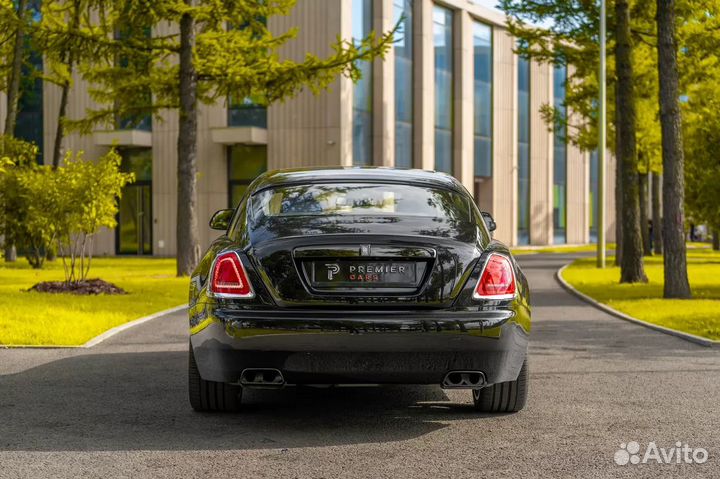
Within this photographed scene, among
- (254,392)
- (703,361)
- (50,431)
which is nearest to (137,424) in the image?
(50,431)

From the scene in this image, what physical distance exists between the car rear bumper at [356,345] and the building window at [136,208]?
3400cm

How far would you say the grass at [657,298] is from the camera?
13.3m

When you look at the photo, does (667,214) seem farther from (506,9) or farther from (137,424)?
(137,424)

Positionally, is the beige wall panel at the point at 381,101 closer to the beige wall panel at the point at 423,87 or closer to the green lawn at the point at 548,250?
the beige wall panel at the point at 423,87

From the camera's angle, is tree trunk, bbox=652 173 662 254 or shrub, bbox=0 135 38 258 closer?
shrub, bbox=0 135 38 258

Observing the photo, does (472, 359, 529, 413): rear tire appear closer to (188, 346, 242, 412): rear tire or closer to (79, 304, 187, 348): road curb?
(188, 346, 242, 412): rear tire

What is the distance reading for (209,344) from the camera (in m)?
6.05

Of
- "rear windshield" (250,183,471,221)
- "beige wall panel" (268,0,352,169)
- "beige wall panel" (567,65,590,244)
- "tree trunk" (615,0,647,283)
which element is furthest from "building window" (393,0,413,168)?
"rear windshield" (250,183,471,221)

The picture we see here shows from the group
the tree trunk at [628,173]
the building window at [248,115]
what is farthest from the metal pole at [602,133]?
the building window at [248,115]

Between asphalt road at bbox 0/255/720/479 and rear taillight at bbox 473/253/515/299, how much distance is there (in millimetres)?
792

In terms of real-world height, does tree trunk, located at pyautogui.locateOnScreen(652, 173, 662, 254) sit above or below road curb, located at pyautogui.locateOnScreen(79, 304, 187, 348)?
above

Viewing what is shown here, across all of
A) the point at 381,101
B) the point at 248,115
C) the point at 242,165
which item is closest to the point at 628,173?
the point at 381,101

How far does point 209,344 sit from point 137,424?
732 mm

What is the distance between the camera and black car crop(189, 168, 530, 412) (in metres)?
5.83
